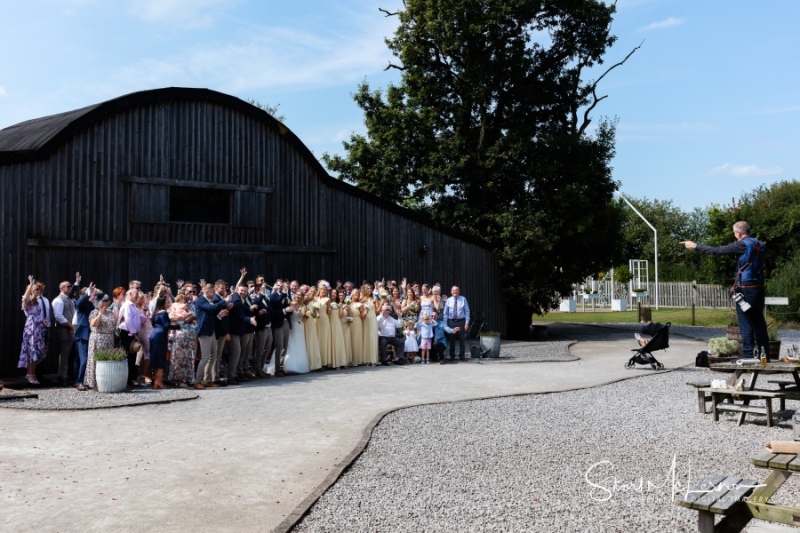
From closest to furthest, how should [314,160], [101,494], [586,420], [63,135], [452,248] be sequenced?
1. [101,494]
2. [586,420]
3. [63,135]
4. [314,160]
5. [452,248]

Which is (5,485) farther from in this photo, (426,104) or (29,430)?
(426,104)

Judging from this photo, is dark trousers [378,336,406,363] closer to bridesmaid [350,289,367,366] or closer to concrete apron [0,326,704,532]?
bridesmaid [350,289,367,366]

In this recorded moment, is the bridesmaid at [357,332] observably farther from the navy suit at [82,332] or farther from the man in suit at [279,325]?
the navy suit at [82,332]

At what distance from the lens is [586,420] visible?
10414 millimetres

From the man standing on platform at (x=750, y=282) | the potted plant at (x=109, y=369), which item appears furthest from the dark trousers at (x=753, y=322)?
the potted plant at (x=109, y=369)

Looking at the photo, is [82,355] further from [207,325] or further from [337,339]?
[337,339]

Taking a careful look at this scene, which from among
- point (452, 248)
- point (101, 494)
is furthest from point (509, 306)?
point (101, 494)

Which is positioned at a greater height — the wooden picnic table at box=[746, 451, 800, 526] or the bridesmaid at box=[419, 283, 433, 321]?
the bridesmaid at box=[419, 283, 433, 321]

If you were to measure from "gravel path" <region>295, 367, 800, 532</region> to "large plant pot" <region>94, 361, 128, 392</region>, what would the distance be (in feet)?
17.4

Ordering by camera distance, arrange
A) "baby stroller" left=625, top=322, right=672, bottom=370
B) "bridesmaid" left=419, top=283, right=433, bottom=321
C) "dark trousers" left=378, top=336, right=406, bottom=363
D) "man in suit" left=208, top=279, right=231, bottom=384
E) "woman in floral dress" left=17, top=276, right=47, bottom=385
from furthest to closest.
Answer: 1. "bridesmaid" left=419, top=283, right=433, bottom=321
2. "dark trousers" left=378, top=336, right=406, bottom=363
3. "baby stroller" left=625, top=322, right=672, bottom=370
4. "man in suit" left=208, top=279, right=231, bottom=384
5. "woman in floral dress" left=17, top=276, right=47, bottom=385

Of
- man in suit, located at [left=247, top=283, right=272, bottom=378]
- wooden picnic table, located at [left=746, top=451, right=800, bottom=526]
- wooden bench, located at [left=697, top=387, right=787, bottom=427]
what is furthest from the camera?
man in suit, located at [left=247, top=283, right=272, bottom=378]

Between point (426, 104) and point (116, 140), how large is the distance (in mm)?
14332

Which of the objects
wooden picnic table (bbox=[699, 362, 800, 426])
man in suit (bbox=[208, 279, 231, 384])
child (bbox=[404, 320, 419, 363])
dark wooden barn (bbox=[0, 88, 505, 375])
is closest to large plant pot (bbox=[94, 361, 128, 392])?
man in suit (bbox=[208, 279, 231, 384])

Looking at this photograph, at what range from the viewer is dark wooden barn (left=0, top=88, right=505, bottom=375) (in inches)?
627
